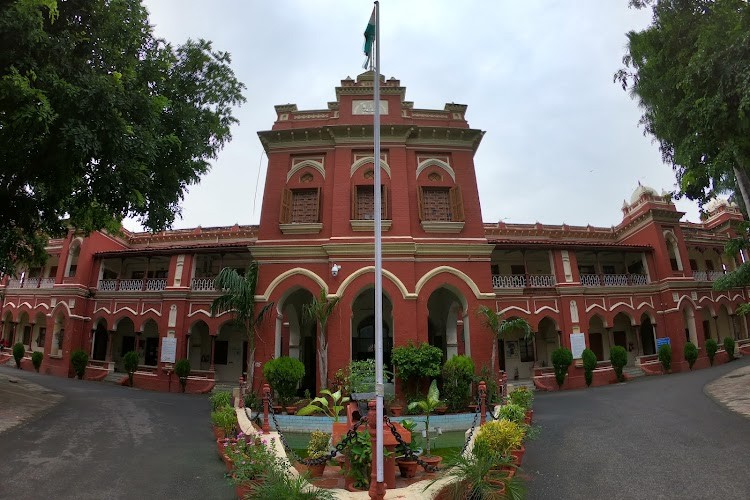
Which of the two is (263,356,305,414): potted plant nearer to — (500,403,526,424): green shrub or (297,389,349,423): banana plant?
(297,389,349,423): banana plant

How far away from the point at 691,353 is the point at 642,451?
16.7 m

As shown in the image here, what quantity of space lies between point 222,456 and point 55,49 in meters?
9.60

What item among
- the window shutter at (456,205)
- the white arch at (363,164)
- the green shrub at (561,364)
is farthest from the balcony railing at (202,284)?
the green shrub at (561,364)

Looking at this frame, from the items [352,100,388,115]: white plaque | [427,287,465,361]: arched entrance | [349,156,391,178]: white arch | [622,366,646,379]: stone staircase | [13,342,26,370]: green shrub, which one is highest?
[352,100,388,115]: white plaque

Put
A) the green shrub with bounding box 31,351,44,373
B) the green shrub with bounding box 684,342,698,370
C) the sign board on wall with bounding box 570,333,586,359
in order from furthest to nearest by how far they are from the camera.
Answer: the green shrub with bounding box 31,351,44,373
the green shrub with bounding box 684,342,698,370
the sign board on wall with bounding box 570,333,586,359

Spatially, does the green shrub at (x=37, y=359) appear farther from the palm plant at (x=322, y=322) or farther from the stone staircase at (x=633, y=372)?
the stone staircase at (x=633, y=372)

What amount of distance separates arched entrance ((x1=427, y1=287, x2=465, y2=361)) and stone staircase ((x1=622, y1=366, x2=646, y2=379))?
381 inches

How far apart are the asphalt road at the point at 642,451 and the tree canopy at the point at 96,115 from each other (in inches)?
453

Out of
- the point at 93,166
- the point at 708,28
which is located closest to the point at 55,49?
the point at 93,166

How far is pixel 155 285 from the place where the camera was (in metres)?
22.9

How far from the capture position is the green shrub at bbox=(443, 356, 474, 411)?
12805mm

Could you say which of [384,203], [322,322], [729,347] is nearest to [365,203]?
[384,203]

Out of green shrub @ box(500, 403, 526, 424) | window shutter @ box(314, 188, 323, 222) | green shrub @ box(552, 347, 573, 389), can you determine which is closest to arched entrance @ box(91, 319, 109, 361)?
window shutter @ box(314, 188, 323, 222)

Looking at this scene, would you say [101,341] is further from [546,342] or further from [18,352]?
[546,342]
